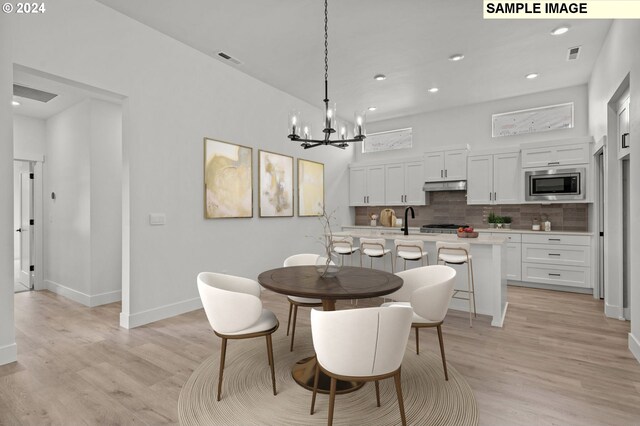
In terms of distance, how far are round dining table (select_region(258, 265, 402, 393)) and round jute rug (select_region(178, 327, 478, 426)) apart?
0.09 meters

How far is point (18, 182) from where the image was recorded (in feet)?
18.9

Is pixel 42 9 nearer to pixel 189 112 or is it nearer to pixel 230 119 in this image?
pixel 189 112

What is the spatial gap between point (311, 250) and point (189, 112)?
3.16 meters

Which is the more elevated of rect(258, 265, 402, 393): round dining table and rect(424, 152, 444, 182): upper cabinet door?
rect(424, 152, 444, 182): upper cabinet door

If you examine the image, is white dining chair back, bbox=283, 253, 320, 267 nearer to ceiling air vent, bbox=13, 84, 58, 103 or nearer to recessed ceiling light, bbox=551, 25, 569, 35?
recessed ceiling light, bbox=551, 25, 569, 35

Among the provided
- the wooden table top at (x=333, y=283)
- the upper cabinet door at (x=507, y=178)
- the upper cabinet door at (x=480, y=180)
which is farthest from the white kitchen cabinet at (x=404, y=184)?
the wooden table top at (x=333, y=283)

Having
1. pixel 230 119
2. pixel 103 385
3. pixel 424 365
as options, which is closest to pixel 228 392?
pixel 103 385

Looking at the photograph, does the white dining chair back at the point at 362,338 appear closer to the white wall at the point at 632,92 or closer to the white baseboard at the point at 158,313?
the white wall at the point at 632,92

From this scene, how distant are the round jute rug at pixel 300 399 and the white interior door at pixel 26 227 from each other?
4.60 meters

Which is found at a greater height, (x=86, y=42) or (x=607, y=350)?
(x=86, y=42)

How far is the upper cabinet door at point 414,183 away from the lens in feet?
21.5

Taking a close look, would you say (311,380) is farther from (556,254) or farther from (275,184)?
(556,254)

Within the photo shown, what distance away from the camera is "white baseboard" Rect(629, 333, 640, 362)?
265 cm

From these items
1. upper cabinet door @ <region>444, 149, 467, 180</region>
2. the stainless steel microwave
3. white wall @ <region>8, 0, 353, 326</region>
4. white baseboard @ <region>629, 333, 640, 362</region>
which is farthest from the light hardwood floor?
upper cabinet door @ <region>444, 149, 467, 180</region>
